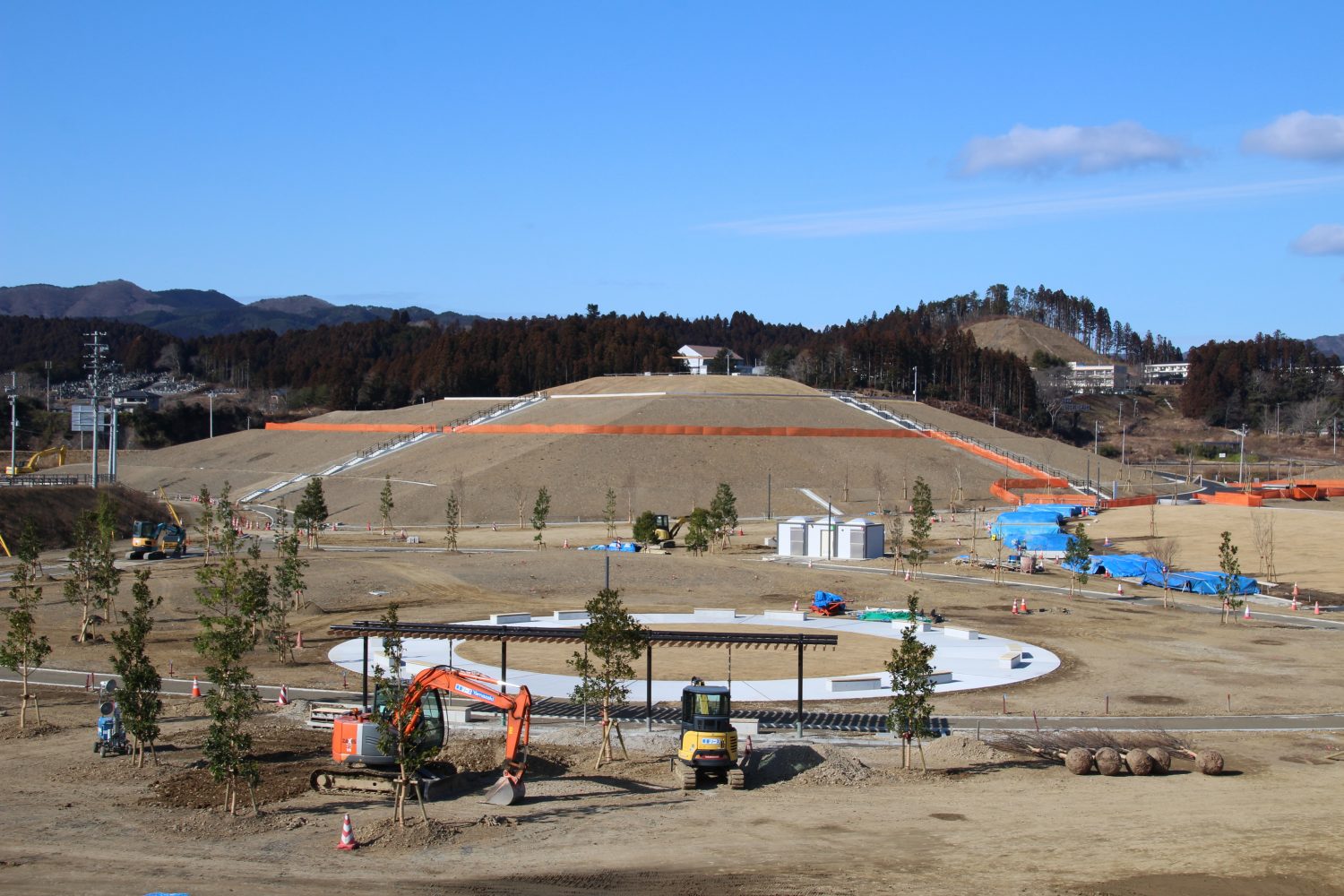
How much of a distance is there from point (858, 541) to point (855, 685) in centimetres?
3585

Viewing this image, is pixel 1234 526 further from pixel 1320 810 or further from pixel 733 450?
pixel 1320 810

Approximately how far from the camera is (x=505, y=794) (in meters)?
23.9

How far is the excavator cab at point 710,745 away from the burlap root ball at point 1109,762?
801 centimetres

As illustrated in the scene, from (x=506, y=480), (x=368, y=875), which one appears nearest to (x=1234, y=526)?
(x=506, y=480)

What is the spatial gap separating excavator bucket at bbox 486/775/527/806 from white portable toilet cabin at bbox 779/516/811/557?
48.9 metres

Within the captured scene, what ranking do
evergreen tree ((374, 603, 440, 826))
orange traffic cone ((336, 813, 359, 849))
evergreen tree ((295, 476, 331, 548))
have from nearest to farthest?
orange traffic cone ((336, 813, 359, 849)) < evergreen tree ((374, 603, 440, 826)) < evergreen tree ((295, 476, 331, 548))

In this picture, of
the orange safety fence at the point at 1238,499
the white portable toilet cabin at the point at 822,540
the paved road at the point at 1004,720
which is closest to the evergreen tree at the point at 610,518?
the white portable toilet cabin at the point at 822,540

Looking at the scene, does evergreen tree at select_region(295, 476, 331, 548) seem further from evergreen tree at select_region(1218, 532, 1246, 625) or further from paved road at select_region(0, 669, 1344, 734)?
evergreen tree at select_region(1218, 532, 1246, 625)

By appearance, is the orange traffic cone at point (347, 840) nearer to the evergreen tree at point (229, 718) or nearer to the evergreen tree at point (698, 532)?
the evergreen tree at point (229, 718)

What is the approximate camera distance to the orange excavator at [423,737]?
23984 millimetres

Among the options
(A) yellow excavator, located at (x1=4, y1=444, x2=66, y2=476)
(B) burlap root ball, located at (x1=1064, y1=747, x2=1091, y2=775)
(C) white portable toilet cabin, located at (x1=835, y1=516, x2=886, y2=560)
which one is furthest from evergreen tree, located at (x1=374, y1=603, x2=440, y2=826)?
(A) yellow excavator, located at (x1=4, y1=444, x2=66, y2=476)

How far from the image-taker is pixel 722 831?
22.0 meters

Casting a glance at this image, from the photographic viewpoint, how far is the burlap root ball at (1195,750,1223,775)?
26312mm

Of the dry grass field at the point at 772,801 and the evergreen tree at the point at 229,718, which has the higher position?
the evergreen tree at the point at 229,718
